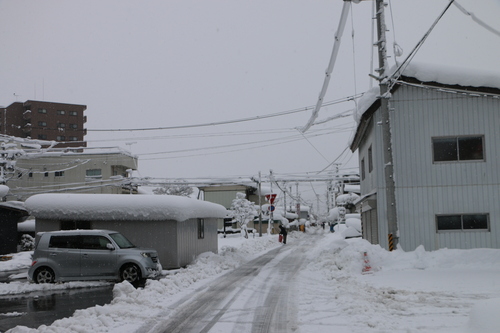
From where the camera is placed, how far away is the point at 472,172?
17.4m

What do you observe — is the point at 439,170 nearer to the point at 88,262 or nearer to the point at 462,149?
the point at 462,149

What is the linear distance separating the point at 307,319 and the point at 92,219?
13.5 metres

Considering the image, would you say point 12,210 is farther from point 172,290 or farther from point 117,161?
point 117,161

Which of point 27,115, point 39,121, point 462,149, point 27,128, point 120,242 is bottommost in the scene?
point 120,242

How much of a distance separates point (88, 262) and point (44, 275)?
1536mm

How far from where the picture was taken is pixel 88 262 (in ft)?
51.6

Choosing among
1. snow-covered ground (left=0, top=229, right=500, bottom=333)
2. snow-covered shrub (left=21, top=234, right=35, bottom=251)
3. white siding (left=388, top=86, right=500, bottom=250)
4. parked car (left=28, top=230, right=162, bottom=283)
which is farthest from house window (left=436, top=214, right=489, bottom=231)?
snow-covered shrub (left=21, top=234, right=35, bottom=251)

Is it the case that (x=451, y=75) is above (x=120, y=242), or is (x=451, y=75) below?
above

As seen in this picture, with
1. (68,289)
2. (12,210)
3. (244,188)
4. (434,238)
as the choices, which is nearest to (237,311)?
(68,289)

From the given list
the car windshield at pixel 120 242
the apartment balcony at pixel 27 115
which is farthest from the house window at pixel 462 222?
the apartment balcony at pixel 27 115

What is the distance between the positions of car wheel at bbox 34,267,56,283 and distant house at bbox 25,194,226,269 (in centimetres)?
431

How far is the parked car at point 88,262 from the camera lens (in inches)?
613

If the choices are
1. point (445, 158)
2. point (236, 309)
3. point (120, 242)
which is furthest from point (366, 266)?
point (120, 242)

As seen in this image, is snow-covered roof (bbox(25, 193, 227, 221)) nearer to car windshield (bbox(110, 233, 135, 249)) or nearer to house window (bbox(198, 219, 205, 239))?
car windshield (bbox(110, 233, 135, 249))
